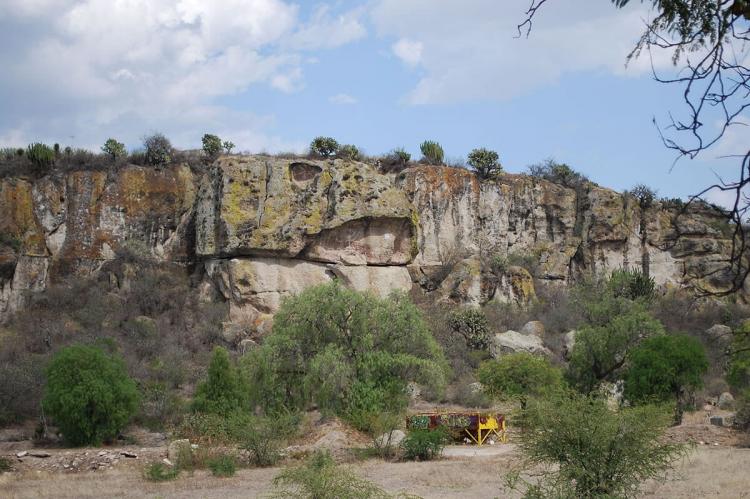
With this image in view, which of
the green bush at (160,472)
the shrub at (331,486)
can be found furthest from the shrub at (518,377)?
the shrub at (331,486)

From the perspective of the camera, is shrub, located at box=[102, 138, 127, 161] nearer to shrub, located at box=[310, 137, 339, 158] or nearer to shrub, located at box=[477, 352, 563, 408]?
shrub, located at box=[310, 137, 339, 158]

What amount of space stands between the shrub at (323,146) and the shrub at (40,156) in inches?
531

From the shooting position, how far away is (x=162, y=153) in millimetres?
45469

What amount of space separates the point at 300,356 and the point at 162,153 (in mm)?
24113

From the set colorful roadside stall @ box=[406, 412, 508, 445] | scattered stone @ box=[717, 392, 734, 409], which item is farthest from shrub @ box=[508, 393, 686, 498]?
scattered stone @ box=[717, 392, 734, 409]

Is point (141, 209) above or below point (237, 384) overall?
above

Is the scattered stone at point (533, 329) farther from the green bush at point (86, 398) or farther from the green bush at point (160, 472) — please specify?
the green bush at point (160, 472)

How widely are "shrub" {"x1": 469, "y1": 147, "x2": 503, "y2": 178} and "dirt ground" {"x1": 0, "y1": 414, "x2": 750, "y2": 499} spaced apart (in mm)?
26690

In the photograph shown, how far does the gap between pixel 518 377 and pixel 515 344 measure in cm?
895

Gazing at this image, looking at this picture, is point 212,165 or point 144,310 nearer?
point 144,310

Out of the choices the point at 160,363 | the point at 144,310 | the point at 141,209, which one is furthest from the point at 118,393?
the point at 141,209

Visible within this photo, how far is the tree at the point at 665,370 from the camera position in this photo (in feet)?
90.4

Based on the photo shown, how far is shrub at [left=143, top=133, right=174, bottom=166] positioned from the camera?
45.3 metres

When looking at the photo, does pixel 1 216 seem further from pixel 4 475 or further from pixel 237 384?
pixel 4 475
